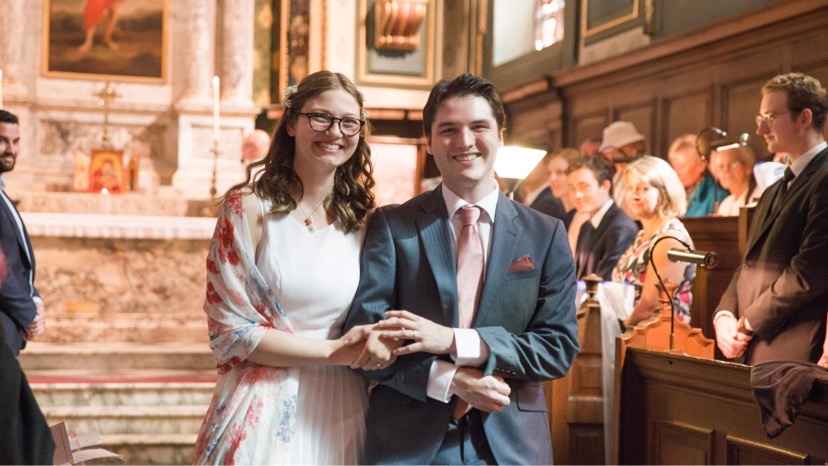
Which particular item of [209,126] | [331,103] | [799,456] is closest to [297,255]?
[331,103]

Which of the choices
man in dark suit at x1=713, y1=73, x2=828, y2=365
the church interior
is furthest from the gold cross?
man in dark suit at x1=713, y1=73, x2=828, y2=365

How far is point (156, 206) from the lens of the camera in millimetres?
7617

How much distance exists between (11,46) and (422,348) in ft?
24.9

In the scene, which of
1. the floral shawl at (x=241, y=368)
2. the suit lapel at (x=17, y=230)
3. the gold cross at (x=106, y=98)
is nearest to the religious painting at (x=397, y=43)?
the gold cross at (x=106, y=98)

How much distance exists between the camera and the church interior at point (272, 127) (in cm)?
408

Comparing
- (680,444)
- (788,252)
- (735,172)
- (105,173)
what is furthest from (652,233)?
(105,173)

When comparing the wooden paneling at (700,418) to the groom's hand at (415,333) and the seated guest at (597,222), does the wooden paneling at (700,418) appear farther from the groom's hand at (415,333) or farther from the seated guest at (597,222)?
the groom's hand at (415,333)

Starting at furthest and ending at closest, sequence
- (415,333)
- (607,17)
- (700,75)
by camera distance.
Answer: (607,17) < (700,75) < (415,333)

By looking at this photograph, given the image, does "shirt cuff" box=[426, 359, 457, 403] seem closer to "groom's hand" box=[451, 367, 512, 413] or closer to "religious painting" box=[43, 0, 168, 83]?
"groom's hand" box=[451, 367, 512, 413]

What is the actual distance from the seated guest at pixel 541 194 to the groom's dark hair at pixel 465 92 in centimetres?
359

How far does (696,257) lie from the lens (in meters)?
3.66

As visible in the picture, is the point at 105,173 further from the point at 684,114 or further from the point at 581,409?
the point at 581,409

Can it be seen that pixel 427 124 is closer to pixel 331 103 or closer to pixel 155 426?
pixel 331 103

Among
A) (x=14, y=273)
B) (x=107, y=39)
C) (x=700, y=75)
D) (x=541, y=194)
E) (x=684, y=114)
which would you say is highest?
(x=107, y=39)
